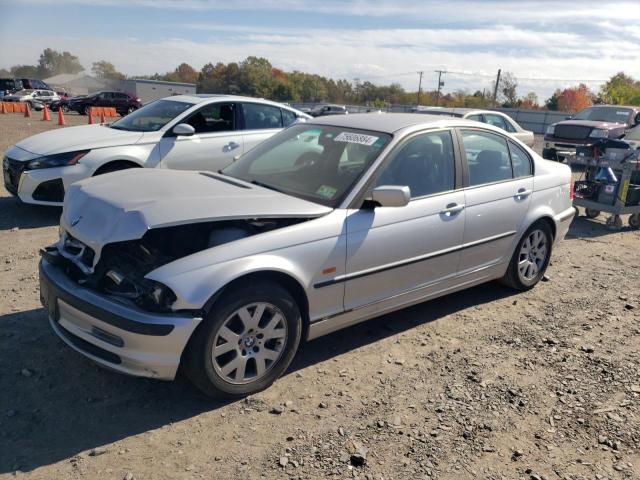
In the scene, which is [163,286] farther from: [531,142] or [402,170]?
→ [531,142]

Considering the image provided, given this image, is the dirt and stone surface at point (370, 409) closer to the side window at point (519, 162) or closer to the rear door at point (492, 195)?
the rear door at point (492, 195)

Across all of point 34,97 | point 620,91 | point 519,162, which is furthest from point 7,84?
point 620,91

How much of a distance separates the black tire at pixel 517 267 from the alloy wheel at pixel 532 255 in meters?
0.01

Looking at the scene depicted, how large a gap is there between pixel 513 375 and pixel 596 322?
4.90ft

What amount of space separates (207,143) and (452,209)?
431 cm

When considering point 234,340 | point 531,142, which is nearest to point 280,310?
point 234,340

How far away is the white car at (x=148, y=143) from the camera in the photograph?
6711 millimetres

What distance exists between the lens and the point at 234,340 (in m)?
3.24

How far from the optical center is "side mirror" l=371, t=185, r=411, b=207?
363cm

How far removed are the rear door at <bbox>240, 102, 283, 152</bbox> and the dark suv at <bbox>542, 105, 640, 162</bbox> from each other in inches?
372

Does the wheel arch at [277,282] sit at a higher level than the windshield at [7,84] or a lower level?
lower

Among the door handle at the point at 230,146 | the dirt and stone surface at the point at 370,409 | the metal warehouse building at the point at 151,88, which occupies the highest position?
the metal warehouse building at the point at 151,88

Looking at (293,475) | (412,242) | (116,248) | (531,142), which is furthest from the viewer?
(531,142)

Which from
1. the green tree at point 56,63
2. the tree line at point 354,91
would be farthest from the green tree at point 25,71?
the tree line at point 354,91
